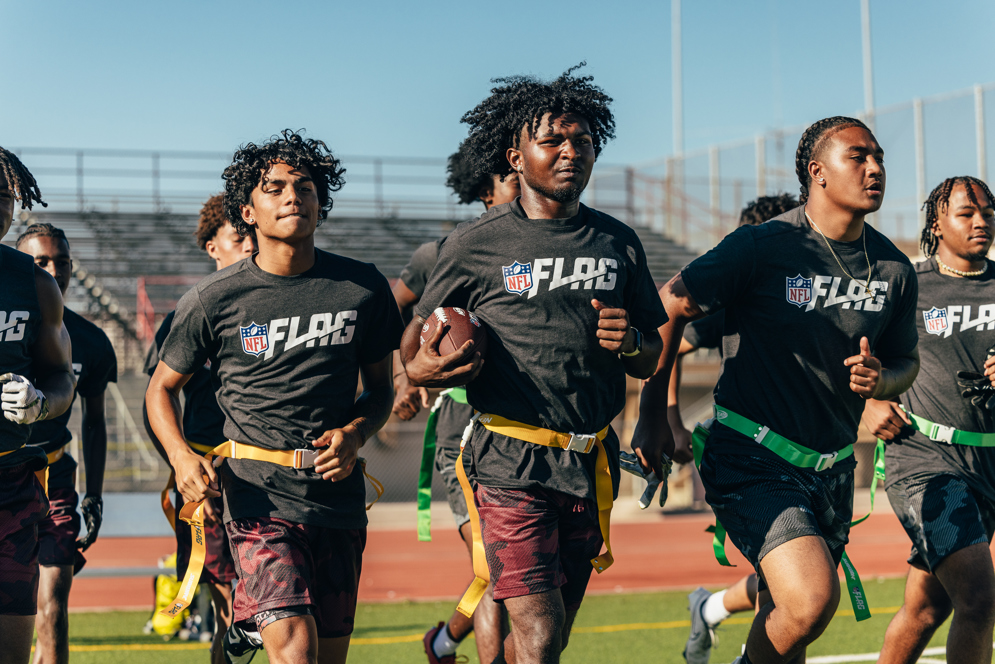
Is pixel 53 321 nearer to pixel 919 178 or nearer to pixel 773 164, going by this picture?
pixel 919 178

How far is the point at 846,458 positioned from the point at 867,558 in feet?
30.3

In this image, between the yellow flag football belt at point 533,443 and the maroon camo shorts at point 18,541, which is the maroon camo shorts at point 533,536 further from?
the maroon camo shorts at point 18,541

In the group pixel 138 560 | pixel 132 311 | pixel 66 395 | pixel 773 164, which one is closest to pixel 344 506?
pixel 66 395

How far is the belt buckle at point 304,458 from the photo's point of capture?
13.1ft

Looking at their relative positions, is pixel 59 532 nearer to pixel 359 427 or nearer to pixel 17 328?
pixel 17 328

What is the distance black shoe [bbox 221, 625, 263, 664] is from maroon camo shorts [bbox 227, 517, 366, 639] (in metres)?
0.16

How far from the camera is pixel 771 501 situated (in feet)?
13.5

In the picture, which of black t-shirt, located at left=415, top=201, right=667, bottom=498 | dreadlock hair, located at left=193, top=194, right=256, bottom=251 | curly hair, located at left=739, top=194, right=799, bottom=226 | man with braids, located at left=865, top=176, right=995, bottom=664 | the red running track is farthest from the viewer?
the red running track

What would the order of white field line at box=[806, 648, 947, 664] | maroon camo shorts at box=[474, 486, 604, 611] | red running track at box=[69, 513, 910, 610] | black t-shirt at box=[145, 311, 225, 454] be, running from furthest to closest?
red running track at box=[69, 513, 910, 610] < white field line at box=[806, 648, 947, 664] < black t-shirt at box=[145, 311, 225, 454] < maroon camo shorts at box=[474, 486, 604, 611]

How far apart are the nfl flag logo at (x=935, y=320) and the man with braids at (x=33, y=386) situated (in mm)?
4002

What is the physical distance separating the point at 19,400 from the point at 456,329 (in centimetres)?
152

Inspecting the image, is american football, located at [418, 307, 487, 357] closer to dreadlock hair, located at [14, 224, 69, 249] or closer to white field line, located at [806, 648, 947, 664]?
dreadlock hair, located at [14, 224, 69, 249]

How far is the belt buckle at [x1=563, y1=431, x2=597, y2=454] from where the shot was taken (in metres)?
3.95

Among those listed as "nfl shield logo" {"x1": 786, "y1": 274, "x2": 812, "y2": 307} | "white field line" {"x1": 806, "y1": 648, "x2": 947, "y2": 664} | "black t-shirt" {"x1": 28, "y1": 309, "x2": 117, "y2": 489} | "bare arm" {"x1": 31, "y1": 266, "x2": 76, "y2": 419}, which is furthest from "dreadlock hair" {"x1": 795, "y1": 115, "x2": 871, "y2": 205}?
"black t-shirt" {"x1": 28, "y1": 309, "x2": 117, "y2": 489}
